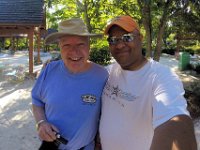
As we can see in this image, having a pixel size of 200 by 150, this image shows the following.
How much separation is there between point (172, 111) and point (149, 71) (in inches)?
17.1

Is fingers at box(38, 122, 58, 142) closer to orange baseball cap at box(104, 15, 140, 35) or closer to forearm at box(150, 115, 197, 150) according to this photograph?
orange baseball cap at box(104, 15, 140, 35)

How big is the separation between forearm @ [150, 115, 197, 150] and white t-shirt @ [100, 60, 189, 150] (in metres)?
0.08

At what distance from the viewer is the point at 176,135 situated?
1.56 meters

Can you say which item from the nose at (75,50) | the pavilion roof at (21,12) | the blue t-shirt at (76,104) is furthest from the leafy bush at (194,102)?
the pavilion roof at (21,12)

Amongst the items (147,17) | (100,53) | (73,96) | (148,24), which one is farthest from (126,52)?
(100,53)

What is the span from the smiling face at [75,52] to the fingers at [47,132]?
399 mm

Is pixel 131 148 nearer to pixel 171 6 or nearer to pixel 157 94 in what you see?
pixel 157 94

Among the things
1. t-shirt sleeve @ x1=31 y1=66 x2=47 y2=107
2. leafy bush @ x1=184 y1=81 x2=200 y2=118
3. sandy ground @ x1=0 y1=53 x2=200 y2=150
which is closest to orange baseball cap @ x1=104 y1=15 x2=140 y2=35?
t-shirt sleeve @ x1=31 y1=66 x2=47 y2=107

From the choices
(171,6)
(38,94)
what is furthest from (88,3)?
(38,94)

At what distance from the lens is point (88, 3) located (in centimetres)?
1277

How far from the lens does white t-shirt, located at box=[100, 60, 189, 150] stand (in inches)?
72.8

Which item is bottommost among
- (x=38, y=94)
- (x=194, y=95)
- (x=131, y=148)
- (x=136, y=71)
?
(x=194, y=95)

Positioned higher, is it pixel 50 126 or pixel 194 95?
pixel 50 126

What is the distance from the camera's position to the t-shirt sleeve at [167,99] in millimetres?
1743
